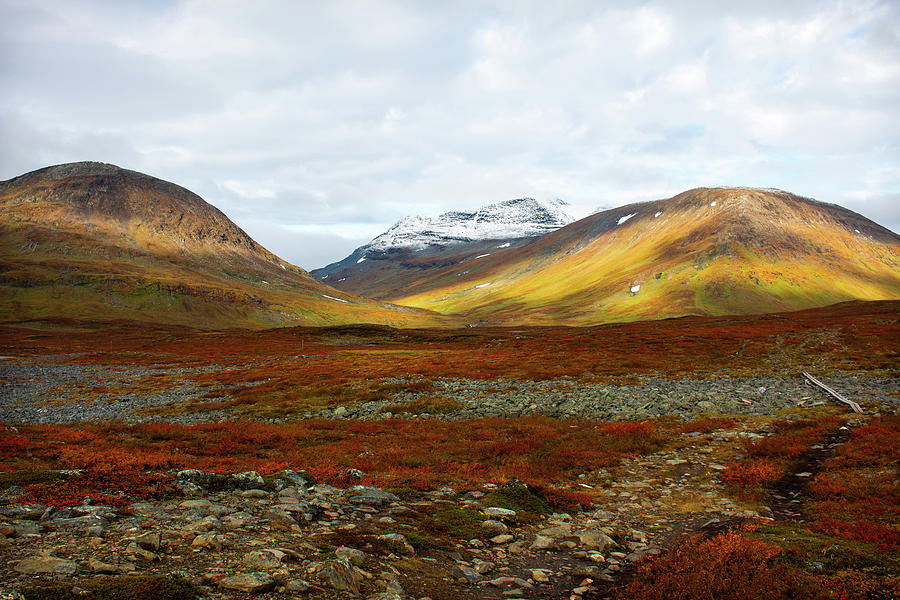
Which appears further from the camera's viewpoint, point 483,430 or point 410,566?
point 483,430

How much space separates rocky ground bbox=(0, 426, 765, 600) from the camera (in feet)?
22.0

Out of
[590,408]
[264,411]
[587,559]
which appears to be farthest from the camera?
[264,411]

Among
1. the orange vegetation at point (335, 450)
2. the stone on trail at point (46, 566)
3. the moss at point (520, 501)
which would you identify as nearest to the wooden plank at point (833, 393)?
the orange vegetation at point (335, 450)

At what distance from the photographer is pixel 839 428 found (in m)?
20.5

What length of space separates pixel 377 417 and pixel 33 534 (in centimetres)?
2234

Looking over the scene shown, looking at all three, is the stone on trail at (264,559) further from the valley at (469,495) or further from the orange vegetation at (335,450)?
the orange vegetation at (335,450)

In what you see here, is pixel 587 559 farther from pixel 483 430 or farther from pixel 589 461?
pixel 483 430

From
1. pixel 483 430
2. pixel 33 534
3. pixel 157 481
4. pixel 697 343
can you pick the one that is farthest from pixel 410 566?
pixel 697 343

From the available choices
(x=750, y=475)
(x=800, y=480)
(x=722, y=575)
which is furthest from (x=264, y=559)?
(x=800, y=480)

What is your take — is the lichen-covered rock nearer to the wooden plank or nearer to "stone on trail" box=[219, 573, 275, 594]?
"stone on trail" box=[219, 573, 275, 594]

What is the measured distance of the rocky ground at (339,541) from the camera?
6.71 m

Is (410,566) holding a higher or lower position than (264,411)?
higher

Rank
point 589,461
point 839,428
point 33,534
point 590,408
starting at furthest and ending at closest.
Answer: point 590,408, point 839,428, point 589,461, point 33,534

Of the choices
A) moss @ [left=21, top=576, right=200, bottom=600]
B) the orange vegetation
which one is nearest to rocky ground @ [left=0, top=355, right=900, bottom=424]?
the orange vegetation
